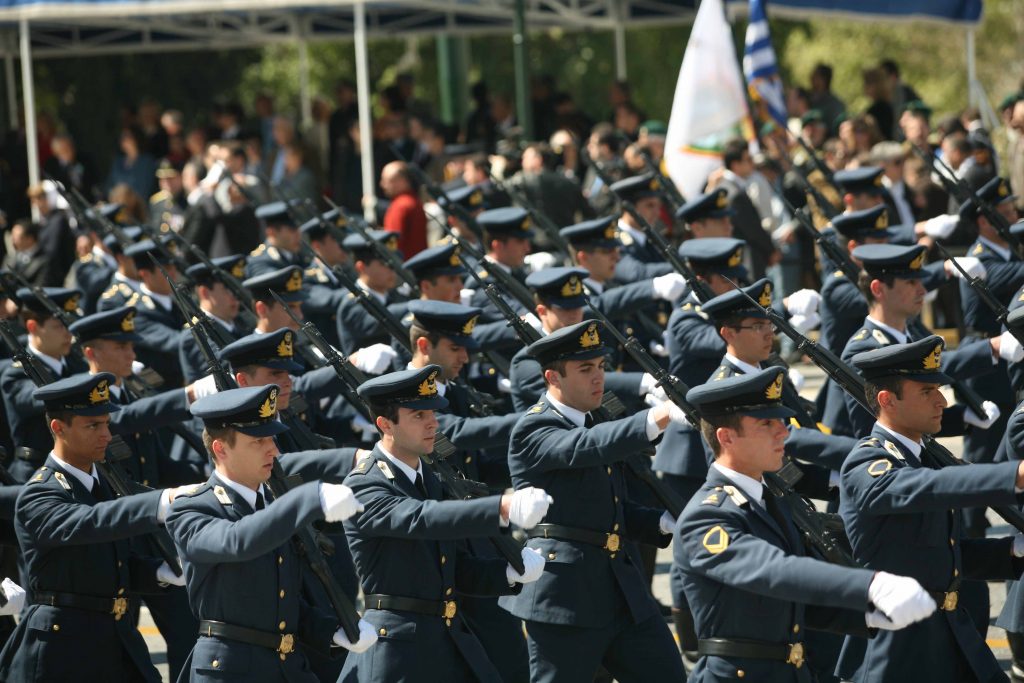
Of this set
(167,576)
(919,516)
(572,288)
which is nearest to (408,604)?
(167,576)

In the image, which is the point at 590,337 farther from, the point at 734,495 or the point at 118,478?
the point at 118,478

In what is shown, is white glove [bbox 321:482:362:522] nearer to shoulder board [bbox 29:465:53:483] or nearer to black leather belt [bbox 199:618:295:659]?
black leather belt [bbox 199:618:295:659]

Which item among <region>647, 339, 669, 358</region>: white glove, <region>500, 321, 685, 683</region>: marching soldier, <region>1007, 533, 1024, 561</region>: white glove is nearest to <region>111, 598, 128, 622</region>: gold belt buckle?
<region>500, 321, 685, 683</region>: marching soldier

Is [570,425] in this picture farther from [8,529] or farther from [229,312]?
[229,312]

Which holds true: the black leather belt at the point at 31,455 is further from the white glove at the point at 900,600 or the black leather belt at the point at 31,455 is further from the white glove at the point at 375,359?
the white glove at the point at 900,600

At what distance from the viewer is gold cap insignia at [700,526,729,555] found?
5.13 m

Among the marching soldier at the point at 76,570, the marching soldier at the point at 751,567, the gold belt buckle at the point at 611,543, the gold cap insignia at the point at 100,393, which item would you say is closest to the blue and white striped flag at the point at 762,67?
the gold belt buckle at the point at 611,543

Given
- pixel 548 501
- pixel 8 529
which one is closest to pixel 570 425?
pixel 548 501

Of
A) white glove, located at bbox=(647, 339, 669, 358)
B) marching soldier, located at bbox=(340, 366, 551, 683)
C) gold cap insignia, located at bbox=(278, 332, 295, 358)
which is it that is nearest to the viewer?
marching soldier, located at bbox=(340, 366, 551, 683)

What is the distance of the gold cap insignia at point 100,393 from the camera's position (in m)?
6.56

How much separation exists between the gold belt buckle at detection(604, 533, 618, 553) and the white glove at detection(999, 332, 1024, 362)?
7.45ft

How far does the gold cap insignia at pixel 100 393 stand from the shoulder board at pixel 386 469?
4.15 feet

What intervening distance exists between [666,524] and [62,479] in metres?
2.24

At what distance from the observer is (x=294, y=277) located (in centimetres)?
952
